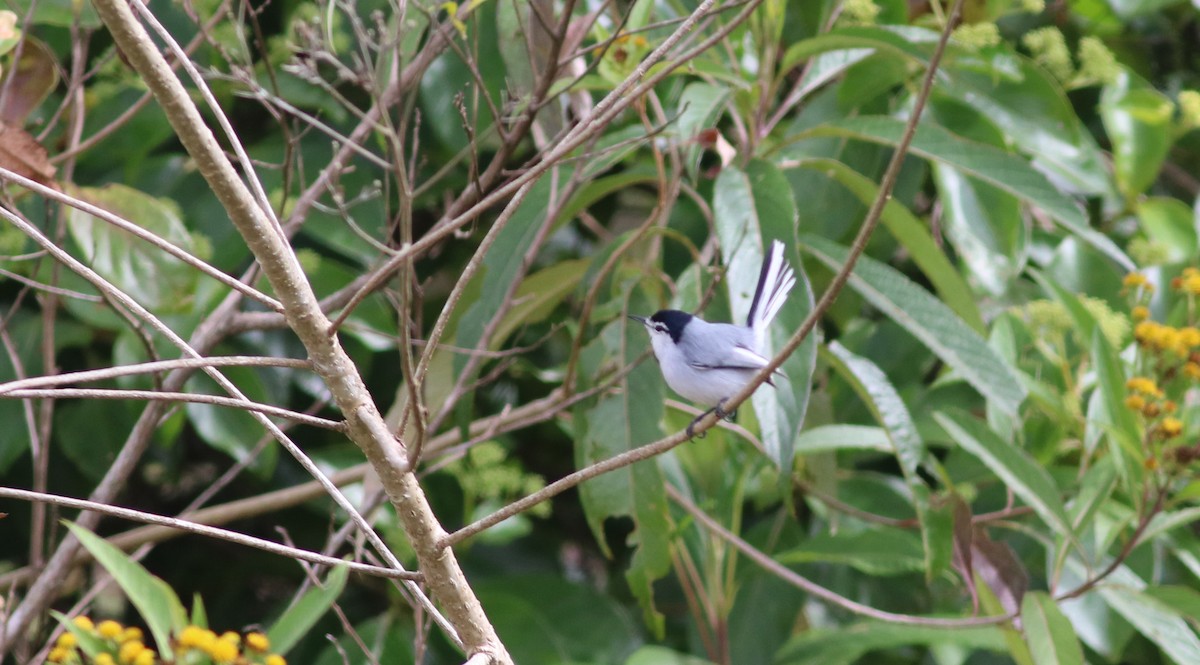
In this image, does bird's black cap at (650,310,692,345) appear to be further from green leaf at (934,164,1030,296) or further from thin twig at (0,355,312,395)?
thin twig at (0,355,312,395)

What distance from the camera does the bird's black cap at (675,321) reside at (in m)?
2.26

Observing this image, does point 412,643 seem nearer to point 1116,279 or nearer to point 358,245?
point 358,245

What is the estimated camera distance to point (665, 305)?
108 inches

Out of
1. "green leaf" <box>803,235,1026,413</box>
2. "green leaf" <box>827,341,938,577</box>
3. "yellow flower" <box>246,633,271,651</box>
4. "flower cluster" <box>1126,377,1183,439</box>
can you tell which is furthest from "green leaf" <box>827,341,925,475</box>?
"yellow flower" <box>246,633,271,651</box>

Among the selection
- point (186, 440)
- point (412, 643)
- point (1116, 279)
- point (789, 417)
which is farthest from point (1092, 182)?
point (186, 440)

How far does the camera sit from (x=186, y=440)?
3.47m

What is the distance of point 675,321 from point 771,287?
0.74 feet

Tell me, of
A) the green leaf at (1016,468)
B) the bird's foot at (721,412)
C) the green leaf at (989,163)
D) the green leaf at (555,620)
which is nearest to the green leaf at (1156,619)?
the green leaf at (1016,468)

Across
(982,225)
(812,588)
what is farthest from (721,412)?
(982,225)

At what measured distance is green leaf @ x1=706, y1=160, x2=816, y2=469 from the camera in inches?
81.3

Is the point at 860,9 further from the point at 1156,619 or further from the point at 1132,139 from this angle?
the point at 1156,619

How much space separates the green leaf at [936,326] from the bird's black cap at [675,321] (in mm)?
354

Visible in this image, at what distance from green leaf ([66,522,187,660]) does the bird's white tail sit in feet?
3.98

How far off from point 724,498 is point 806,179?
2.77 feet
